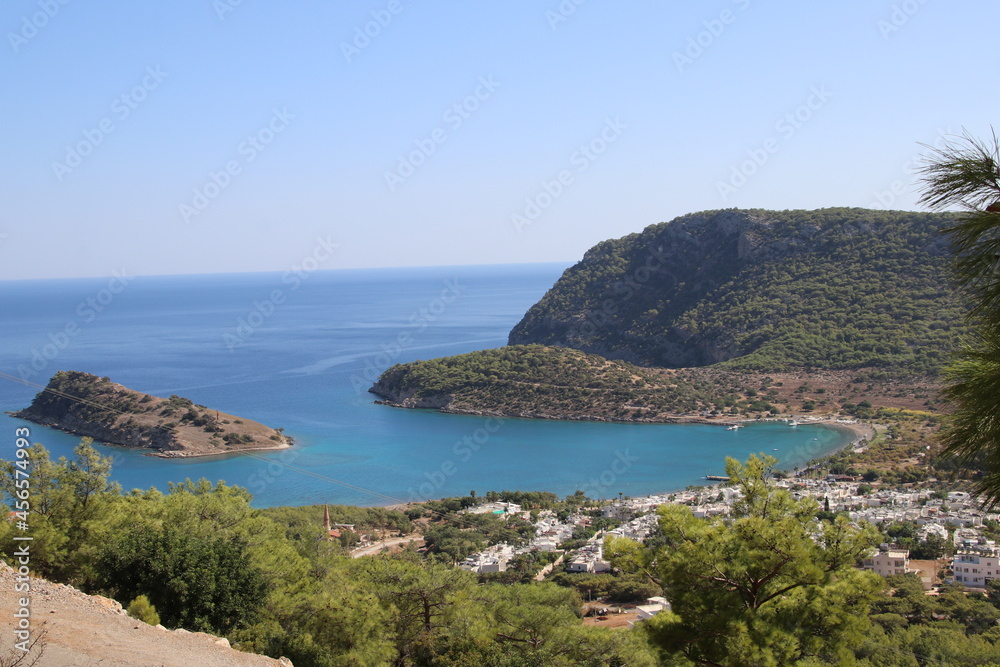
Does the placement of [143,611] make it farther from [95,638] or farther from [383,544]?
[383,544]

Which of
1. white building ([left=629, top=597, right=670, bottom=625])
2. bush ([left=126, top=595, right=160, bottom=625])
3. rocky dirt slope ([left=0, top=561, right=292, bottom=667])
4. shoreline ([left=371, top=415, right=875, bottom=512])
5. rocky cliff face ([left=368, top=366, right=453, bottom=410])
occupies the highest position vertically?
rocky dirt slope ([left=0, top=561, right=292, bottom=667])

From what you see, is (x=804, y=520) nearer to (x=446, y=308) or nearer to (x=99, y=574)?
(x=99, y=574)

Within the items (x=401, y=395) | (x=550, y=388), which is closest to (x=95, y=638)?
(x=550, y=388)

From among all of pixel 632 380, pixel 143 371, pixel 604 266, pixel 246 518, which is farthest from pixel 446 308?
pixel 246 518

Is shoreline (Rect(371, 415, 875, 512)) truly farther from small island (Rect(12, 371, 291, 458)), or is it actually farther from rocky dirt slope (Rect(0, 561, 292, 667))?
rocky dirt slope (Rect(0, 561, 292, 667))

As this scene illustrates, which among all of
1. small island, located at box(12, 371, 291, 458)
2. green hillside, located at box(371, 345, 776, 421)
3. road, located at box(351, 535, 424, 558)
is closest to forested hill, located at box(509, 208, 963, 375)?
green hillside, located at box(371, 345, 776, 421)

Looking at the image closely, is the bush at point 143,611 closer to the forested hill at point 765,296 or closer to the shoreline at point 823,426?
the shoreline at point 823,426
